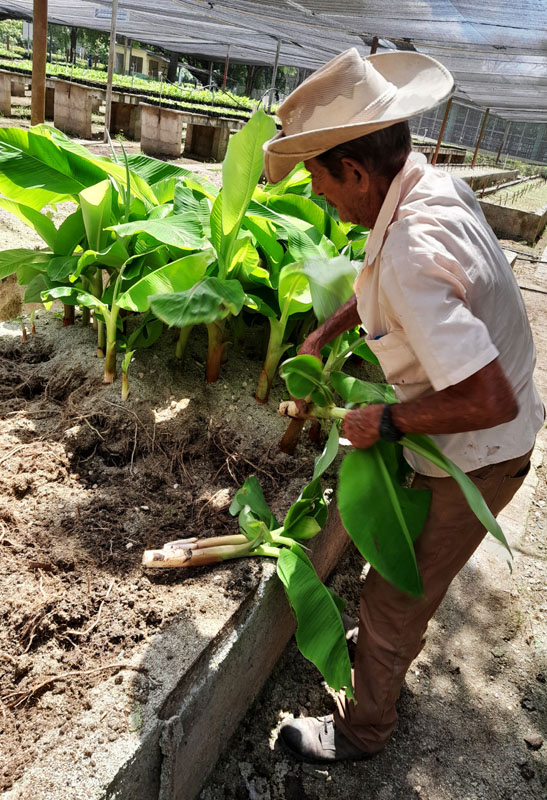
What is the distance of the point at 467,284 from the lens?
118cm

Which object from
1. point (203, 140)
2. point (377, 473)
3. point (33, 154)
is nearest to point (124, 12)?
point (203, 140)

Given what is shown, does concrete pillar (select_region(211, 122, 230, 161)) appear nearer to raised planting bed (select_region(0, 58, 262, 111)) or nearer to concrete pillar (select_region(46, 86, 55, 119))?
concrete pillar (select_region(46, 86, 55, 119))

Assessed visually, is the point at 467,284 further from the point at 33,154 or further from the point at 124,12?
the point at 124,12

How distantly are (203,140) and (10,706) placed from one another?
Result: 10535 mm

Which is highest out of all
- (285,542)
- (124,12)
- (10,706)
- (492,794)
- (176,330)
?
(124,12)

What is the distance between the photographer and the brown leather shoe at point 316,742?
170cm

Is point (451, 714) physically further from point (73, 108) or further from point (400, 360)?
point (73, 108)

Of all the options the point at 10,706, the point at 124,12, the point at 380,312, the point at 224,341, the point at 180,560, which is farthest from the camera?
the point at 124,12

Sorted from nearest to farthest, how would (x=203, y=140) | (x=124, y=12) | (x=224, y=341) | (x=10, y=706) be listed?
1. (x=10, y=706)
2. (x=224, y=341)
3. (x=203, y=140)
4. (x=124, y=12)

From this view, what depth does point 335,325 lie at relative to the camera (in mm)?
1801

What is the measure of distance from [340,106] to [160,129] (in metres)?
8.96

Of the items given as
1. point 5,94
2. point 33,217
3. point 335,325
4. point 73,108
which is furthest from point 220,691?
point 5,94

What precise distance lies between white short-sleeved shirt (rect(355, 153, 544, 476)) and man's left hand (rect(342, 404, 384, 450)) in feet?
0.38

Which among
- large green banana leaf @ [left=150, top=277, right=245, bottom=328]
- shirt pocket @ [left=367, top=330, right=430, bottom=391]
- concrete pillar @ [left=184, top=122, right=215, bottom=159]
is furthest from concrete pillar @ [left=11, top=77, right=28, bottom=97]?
shirt pocket @ [left=367, top=330, right=430, bottom=391]
